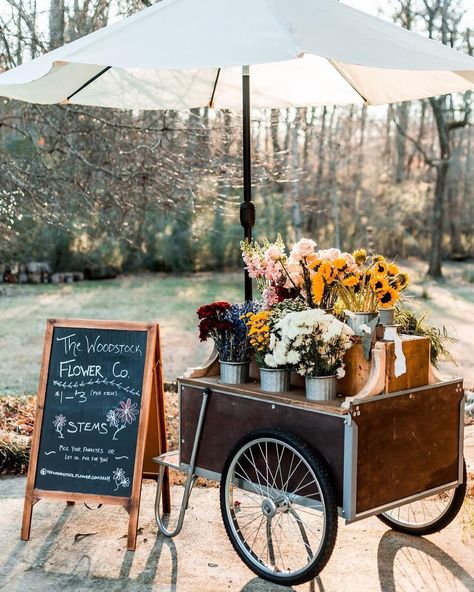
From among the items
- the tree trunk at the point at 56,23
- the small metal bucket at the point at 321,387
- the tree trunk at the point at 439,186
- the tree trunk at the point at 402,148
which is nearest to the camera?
the small metal bucket at the point at 321,387

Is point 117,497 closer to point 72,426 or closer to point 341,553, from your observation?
point 72,426

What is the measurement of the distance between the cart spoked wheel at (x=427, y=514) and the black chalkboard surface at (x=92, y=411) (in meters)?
1.28

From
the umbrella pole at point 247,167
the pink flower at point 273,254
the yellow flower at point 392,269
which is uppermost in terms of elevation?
the umbrella pole at point 247,167

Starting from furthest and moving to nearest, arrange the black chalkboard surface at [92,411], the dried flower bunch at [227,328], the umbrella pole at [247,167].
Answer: the umbrella pole at [247,167] → the black chalkboard surface at [92,411] → the dried flower bunch at [227,328]

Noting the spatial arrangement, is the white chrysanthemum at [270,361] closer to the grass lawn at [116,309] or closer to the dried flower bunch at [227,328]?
the dried flower bunch at [227,328]

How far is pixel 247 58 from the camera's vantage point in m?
3.18

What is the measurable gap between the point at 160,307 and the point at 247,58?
14.2 meters

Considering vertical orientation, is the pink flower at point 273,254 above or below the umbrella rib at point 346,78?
below

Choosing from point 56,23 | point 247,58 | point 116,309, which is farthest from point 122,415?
point 116,309

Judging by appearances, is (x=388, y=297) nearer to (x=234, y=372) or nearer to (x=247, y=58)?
(x=234, y=372)

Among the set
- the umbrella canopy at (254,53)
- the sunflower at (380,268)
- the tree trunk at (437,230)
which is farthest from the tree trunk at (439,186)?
the sunflower at (380,268)

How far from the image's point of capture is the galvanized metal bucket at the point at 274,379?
3668 millimetres

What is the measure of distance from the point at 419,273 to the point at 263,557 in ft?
62.7

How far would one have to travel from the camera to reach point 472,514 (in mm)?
4105
